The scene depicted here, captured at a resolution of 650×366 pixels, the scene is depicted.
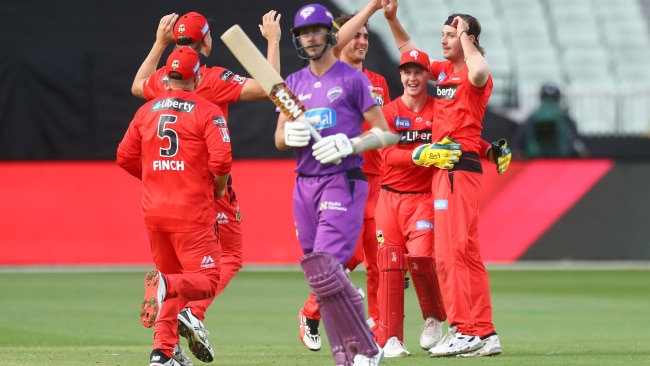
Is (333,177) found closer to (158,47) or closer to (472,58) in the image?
(472,58)

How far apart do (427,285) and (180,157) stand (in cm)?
228

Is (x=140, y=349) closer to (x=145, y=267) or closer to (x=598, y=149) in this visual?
(x=145, y=267)

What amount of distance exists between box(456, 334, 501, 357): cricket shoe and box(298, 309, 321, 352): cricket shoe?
1060 millimetres

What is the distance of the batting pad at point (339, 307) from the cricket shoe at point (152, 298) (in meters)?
0.87

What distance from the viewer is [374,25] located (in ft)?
65.4

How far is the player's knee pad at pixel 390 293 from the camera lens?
835cm

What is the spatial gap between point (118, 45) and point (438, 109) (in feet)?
35.4

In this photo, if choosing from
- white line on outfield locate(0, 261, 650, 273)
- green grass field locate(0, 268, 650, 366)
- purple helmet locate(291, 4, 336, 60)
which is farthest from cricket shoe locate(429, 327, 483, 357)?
white line on outfield locate(0, 261, 650, 273)

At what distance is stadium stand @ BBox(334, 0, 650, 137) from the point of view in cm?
2080

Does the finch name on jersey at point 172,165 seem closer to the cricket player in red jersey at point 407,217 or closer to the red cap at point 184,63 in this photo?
the red cap at point 184,63

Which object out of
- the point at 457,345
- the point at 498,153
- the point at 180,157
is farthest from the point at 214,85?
the point at 457,345

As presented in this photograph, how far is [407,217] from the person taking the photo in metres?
8.57

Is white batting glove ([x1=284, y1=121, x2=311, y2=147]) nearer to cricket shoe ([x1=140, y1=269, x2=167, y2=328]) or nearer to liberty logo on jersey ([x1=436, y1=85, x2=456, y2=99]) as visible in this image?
cricket shoe ([x1=140, y1=269, x2=167, y2=328])

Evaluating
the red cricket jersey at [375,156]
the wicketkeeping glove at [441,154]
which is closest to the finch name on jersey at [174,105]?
the wicketkeeping glove at [441,154]
